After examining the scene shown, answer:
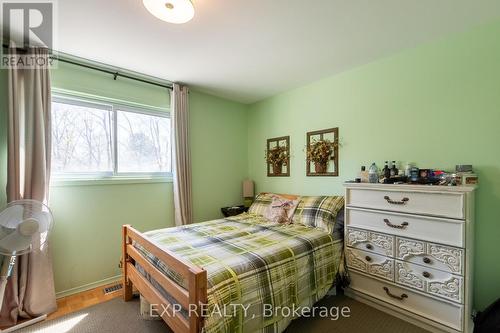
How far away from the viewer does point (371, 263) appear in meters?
2.11

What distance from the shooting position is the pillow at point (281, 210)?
270cm

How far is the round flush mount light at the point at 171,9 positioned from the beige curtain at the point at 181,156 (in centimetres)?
147

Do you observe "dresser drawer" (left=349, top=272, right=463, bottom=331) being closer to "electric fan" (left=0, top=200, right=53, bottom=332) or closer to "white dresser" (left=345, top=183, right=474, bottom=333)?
"white dresser" (left=345, top=183, right=474, bottom=333)

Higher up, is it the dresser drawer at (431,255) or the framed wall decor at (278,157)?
the framed wall decor at (278,157)

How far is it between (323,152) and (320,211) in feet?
2.54

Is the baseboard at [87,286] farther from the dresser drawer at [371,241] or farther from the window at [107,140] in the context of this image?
the dresser drawer at [371,241]

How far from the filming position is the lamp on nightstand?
12.2 feet

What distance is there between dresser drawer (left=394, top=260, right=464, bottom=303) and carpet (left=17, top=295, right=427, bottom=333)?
348mm

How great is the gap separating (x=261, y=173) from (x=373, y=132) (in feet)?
Result: 5.83

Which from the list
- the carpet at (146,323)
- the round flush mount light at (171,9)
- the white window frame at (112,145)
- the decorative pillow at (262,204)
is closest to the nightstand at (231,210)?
the decorative pillow at (262,204)

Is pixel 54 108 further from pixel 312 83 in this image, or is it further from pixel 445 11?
pixel 445 11

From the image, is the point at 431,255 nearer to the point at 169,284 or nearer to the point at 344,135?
the point at 344,135

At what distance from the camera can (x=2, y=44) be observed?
197 cm

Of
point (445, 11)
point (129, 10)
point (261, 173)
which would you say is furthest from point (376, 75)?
point (129, 10)
